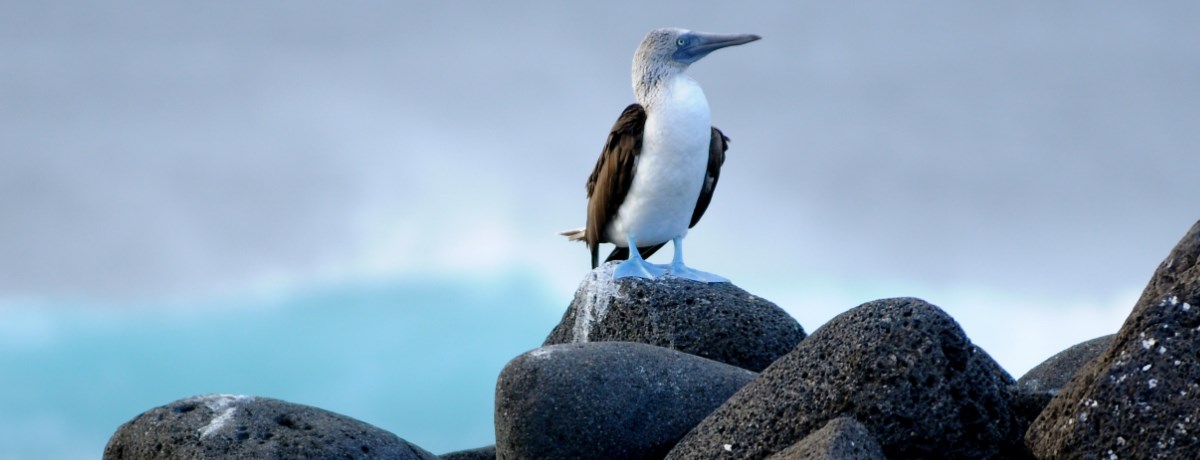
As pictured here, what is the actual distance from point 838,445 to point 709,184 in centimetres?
588

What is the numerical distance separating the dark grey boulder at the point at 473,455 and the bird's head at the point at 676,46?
3598mm

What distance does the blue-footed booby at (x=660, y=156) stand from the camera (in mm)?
10961

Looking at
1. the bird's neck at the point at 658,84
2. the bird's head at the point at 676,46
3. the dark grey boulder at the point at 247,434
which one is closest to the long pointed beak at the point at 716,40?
the bird's head at the point at 676,46

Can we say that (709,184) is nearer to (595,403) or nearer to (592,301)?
(592,301)

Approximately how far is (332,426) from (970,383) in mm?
4210

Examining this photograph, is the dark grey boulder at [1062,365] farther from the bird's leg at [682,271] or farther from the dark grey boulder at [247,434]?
the dark grey boulder at [247,434]

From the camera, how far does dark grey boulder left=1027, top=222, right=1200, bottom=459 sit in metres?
6.14

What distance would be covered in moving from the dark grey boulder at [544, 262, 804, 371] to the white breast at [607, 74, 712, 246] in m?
0.83

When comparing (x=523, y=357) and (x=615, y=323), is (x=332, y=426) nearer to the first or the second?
(x=523, y=357)

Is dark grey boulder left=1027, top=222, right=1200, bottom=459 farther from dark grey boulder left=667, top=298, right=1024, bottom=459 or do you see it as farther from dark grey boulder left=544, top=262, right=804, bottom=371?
dark grey boulder left=544, top=262, right=804, bottom=371

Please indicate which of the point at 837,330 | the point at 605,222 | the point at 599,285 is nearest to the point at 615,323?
the point at 599,285

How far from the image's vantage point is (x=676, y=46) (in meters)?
11.3

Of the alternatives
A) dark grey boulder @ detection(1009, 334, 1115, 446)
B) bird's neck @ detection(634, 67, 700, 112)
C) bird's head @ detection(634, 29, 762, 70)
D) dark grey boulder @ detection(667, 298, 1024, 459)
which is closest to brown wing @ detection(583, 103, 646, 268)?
bird's neck @ detection(634, 67, 700, 112)

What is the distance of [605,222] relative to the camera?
1161 cm
